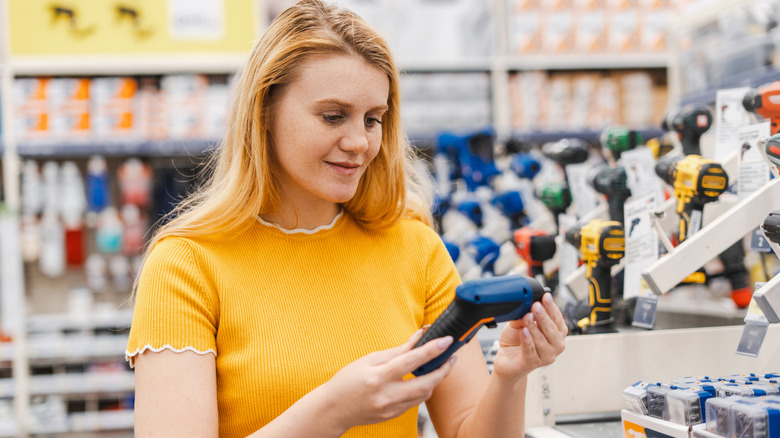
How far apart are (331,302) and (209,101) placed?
2.64 m

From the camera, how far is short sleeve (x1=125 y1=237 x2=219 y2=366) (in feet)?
3.44

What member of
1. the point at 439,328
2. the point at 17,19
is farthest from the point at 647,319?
the point at 17,19

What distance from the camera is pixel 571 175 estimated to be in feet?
6.26

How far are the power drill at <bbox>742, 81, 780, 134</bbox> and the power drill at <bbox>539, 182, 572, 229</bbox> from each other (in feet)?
1.91

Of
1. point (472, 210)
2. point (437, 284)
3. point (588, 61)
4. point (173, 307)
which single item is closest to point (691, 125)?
point (437, 284)

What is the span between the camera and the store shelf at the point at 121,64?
3.48m

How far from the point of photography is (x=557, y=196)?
1.86 m

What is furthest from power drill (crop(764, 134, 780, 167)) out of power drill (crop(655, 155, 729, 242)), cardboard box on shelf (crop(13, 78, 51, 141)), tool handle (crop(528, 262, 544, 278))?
cardboard box on shelf (crop(13, 78, 51, 141))

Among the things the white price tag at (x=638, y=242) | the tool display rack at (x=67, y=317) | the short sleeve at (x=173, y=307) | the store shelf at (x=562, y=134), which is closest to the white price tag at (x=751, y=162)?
the white price tag at (x=638, y=242)

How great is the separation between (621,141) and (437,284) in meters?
0.73

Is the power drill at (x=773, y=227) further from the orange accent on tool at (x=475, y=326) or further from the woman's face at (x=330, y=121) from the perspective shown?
the woman's face at (x=330, y=121)

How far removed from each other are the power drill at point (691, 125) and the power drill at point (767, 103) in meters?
0.27

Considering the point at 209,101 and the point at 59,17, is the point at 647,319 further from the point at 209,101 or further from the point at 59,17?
the point at 59,17

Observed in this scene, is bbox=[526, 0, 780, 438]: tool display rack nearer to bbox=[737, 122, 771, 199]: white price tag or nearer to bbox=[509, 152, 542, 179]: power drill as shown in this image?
bbox=[737, 122, 771, 199]: white price tag
